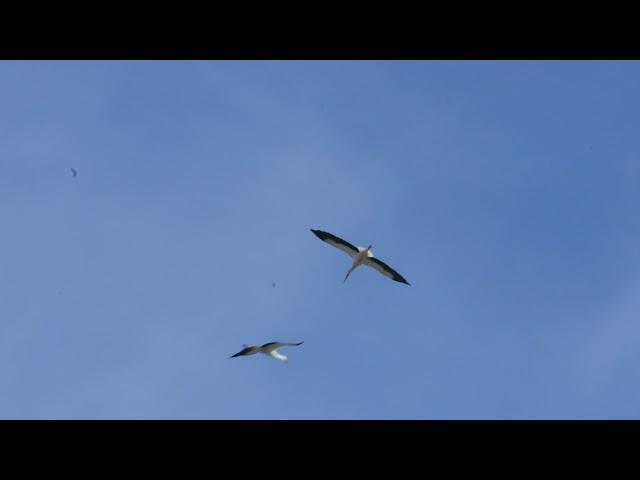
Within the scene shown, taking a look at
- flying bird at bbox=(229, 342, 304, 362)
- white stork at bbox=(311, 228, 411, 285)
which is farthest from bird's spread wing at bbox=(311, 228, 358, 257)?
flying bird at bbox=(229, 342, 304, 362)

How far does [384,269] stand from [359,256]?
143cm

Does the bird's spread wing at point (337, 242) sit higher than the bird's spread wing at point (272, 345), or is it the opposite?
the bird's spread wing at point (337, 242)

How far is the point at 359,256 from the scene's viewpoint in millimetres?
43000

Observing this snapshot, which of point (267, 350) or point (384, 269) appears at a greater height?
point (384, 269)

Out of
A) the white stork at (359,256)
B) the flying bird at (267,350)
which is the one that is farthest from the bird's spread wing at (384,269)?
the flying bird at (267,350)

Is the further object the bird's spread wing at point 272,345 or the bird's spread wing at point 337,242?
the bird's spread wing at point 337,242

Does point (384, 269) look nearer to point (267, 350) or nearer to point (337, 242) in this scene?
point (337, 242)

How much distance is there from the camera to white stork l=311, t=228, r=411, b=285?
42.8 meters

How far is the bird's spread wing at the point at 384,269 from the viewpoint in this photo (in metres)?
43.4

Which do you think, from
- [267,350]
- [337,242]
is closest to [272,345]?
[267,350]

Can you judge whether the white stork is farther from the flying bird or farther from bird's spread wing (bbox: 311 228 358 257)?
the flying bird

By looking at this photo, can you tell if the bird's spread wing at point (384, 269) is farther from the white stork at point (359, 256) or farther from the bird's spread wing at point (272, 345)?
the bird's spread wing at point (272, 345)
